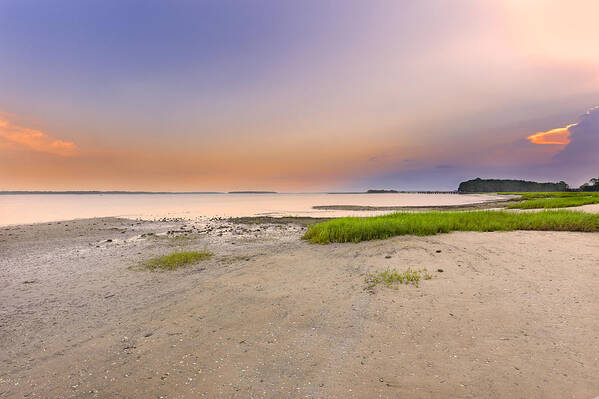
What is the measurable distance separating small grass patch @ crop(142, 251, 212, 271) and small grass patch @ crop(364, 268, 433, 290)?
8.05 meters

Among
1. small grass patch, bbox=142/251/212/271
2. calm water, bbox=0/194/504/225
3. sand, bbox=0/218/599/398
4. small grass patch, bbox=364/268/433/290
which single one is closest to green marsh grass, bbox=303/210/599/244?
sand, bbox=0/218/599/398

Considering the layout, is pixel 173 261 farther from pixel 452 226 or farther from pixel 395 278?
pixel 452 226

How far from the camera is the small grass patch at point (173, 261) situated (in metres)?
11.9

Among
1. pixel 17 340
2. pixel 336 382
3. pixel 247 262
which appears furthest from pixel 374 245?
pixel 17 340

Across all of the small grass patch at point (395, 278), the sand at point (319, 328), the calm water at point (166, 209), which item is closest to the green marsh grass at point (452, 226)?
the sand at point (319, 328)

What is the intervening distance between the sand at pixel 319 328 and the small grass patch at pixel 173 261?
2.69 feet

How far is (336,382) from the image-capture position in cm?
422

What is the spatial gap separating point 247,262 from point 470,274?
27.9ft

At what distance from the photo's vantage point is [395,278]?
Result: 27.9 feet

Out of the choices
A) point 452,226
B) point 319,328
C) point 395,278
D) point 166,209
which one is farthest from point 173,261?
point 166,209

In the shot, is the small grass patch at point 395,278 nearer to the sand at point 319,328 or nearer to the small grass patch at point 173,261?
the sand at point 319,328

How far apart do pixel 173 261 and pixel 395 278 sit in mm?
9489

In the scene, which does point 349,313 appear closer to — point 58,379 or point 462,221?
point 58,379

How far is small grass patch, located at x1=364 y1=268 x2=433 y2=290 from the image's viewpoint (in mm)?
8110
